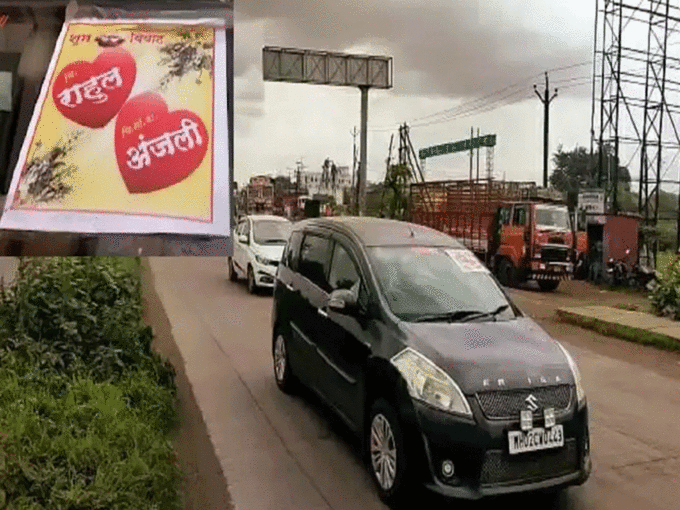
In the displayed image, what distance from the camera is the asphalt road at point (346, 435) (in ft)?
14.3

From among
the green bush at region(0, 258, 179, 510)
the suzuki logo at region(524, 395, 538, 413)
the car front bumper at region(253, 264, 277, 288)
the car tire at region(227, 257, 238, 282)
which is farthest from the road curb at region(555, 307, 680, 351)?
the car tire at region(227, 257, 238, 282)

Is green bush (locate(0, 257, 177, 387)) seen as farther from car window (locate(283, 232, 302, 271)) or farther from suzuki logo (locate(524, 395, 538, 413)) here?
suzuki logo (locate(524, 395, 538, 413))

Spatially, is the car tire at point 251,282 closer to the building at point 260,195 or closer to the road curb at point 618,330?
the road curb at point 618,330

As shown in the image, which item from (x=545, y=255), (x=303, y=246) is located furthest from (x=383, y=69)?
(x=303, y=246)

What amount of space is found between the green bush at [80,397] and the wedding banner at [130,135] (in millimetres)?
1200

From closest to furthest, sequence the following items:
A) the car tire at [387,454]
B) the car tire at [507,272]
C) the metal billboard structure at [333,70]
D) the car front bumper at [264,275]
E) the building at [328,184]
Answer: the car tire at [387,454] → the car front bumper at [264,275] → the car tire at [507,272] → the metal billboard structure at [333,70] → the building at [328,184]

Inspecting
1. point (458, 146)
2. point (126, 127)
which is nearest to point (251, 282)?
point (126, 127)

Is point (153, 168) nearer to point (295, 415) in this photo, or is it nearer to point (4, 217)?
point (4, 217)

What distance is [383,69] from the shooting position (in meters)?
30.4

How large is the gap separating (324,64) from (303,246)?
78.4 feet

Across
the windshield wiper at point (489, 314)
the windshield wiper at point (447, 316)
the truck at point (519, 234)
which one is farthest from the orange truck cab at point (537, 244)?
the windshield wiper at point (447, 316)

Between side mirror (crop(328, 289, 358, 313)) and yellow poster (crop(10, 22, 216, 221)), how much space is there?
1.15 metres

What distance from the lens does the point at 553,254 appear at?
52.1 ft

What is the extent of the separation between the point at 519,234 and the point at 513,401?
1299 cm
